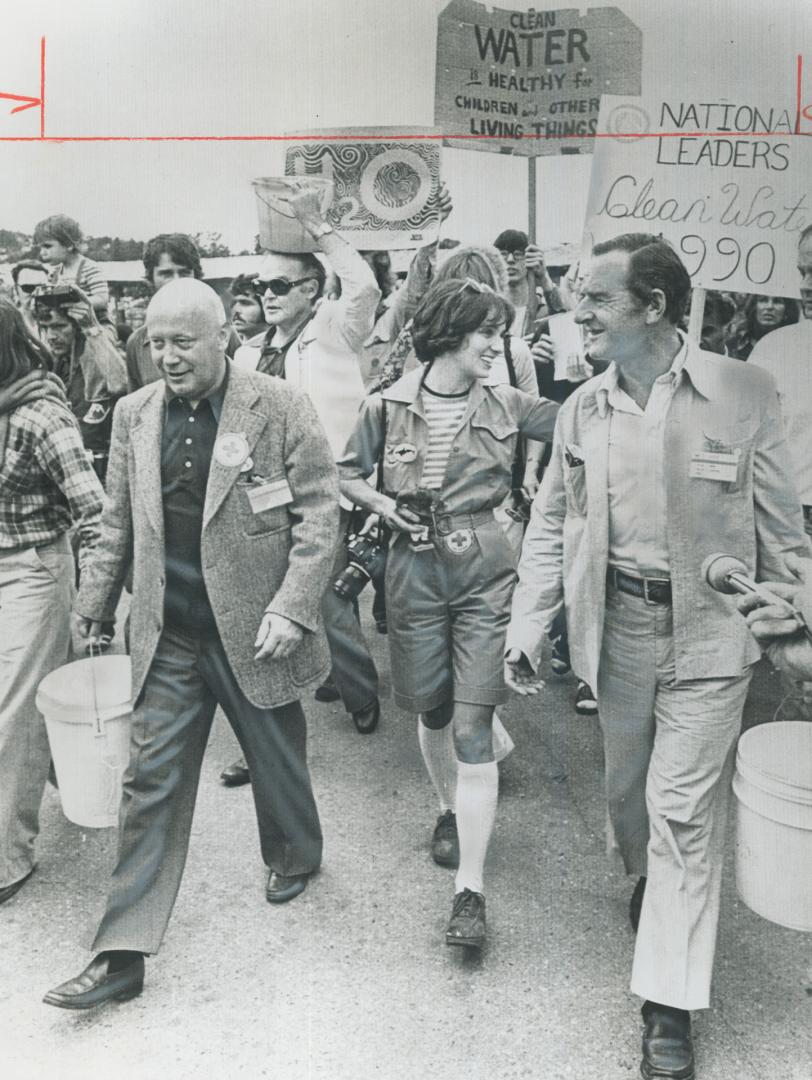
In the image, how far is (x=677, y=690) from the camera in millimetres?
2980

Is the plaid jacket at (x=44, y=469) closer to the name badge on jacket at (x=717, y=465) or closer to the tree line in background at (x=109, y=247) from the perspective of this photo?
the tree line in background at (x=109, y=247)

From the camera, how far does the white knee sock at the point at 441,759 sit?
3.69 meters

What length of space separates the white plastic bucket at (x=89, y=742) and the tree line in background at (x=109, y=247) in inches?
49.1

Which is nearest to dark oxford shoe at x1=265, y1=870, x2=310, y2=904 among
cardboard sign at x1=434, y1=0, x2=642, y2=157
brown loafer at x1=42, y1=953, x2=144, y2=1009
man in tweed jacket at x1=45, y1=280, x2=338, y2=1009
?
man in tweed jacket at x1=45, y1=280, x2=338, y2=1009

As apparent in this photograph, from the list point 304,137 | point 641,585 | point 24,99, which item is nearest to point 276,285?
point 304,137

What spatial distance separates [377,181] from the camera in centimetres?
330

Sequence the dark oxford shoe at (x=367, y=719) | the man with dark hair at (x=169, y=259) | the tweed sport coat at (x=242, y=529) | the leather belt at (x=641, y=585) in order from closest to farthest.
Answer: the leather belt at (x=641, y=585) → the tweed sport coat at (x=242, y=529) → the man with dark hair at (x=169, y=259) → the dark oxford shoe at (x=367, y=719)

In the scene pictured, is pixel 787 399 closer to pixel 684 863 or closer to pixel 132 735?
pixel 684 863

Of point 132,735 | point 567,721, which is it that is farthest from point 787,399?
point 132,735

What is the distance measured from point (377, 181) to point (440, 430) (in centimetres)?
75

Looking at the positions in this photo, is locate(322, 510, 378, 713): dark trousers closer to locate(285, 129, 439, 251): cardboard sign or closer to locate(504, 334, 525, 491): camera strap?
locate(504, 334, 525, 491): camera strap

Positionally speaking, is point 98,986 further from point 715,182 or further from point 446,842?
A: point 715,182

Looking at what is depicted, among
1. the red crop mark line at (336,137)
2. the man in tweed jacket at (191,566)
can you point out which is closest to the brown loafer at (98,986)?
the man in tweed jacket at (191,566)

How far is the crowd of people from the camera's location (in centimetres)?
291
